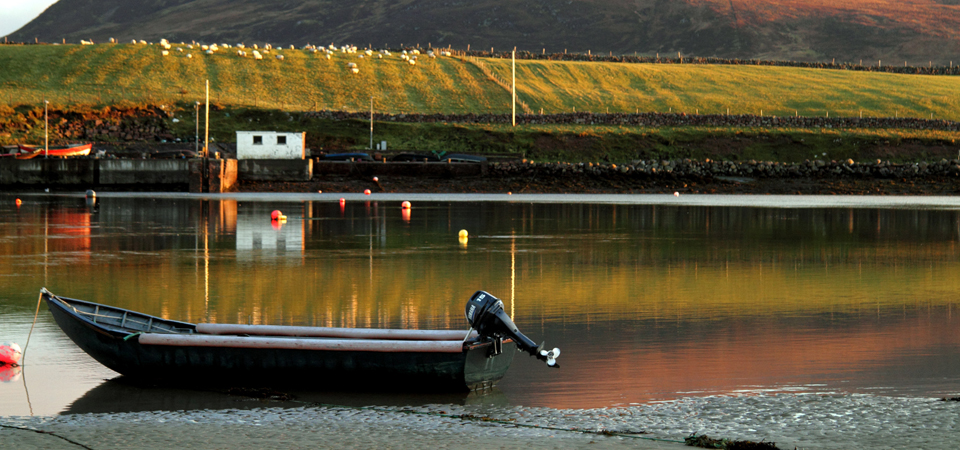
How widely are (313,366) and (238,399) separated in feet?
3.25

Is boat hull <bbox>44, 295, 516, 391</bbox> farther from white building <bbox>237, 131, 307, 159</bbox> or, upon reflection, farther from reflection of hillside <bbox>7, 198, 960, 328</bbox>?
white building <bbox>237, 131, 307, 159</bbox>

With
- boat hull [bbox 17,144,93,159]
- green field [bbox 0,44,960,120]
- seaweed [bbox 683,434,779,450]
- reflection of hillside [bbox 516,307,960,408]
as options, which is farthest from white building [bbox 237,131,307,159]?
seaweed [bbox 683,434,779,450]

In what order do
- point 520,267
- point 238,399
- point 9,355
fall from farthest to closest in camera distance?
point 520,267, point 9,355, point 238,399

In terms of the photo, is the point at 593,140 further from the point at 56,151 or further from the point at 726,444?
A: the point at 726,444

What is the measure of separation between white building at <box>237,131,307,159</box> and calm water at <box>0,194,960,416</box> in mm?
34391

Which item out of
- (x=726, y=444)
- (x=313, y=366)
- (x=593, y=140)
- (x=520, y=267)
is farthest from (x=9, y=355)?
(x=593, y=140)

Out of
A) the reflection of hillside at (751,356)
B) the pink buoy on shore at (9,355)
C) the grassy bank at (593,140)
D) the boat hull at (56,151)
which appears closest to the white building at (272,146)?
the grassy bank at (593,140)

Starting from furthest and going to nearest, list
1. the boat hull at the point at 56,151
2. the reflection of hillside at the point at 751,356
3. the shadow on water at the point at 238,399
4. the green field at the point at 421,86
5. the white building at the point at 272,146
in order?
1. the green field at the point at 421,86
2. the boat hull at the point at 56,151
3. the white building at the point at 272,146
4. the reflection of hillside at the point at 751,356
5. the shadow on water at the point at 238,399

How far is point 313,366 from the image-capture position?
13.0 metres

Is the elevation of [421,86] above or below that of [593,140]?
above

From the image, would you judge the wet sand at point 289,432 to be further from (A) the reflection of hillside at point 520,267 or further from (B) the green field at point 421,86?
(B) the green field at point 421,86

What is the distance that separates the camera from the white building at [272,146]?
83.6 metres

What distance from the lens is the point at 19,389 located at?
1323cm

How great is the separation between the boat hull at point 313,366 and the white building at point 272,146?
71.1 m
